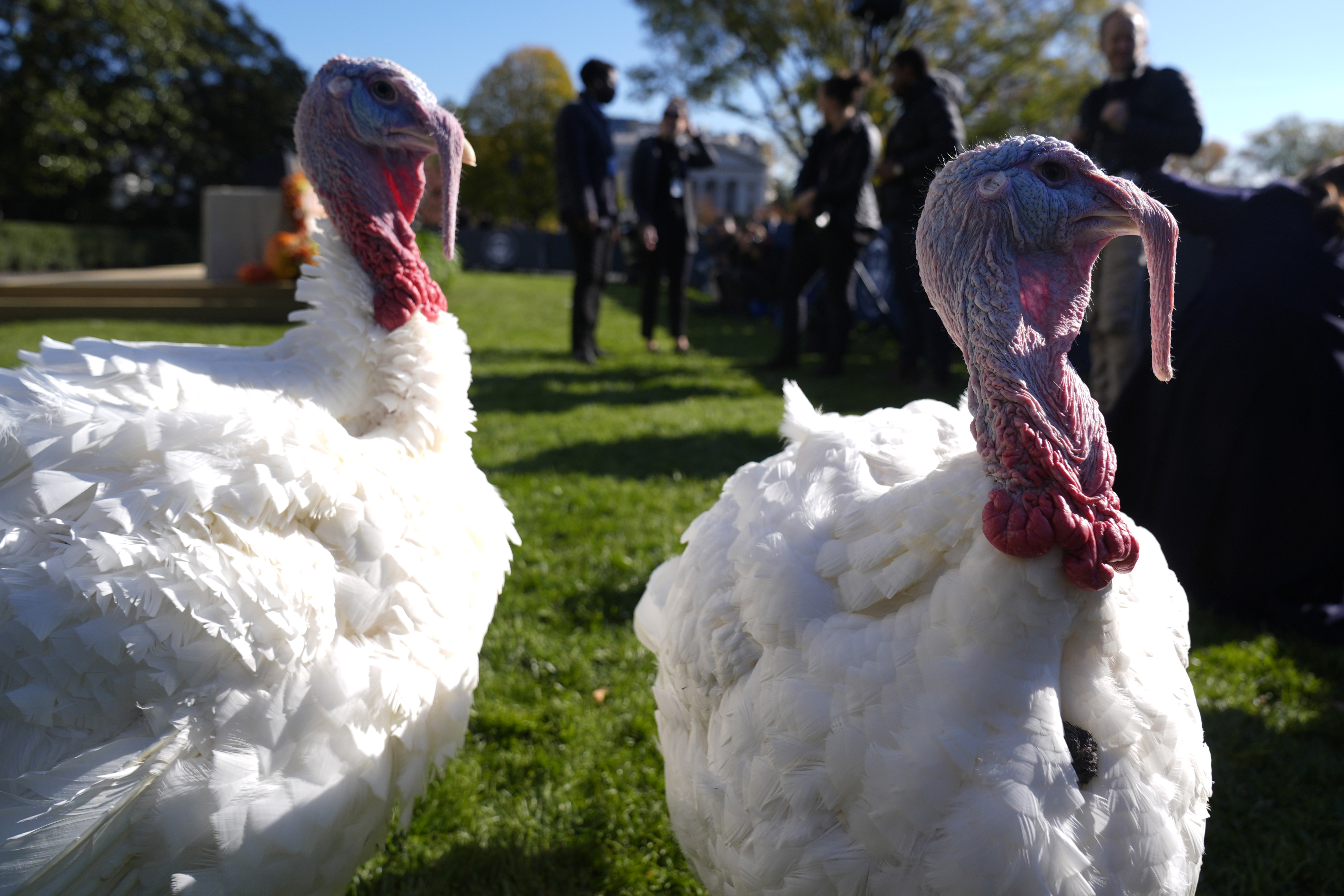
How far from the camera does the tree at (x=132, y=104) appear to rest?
79.2 feet

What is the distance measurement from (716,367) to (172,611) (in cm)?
708

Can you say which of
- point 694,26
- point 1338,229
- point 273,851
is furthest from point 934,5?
point 273,851

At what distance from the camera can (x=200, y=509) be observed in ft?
5.28

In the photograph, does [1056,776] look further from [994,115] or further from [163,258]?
[163,258]

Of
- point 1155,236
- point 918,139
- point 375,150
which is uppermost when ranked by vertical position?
point 918,139

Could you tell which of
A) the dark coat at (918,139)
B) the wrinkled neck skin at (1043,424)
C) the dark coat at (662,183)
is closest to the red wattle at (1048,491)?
the wrinkled neck skin at (1043,424)

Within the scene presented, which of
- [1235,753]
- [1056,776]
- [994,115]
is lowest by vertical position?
[1235,753]

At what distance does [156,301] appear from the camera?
39.0 feet

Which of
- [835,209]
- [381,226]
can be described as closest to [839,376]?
[835,209]

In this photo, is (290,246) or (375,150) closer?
(375,150)

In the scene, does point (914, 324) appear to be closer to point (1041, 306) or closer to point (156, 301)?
point (1041, 306)

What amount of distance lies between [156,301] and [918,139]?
11322mm

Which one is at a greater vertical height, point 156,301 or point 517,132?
point 517,132

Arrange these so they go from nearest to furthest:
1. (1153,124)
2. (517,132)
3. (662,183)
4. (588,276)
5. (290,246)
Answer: (1153,124) → (588,276) → (662,183) → (290,246) → (517,132)
